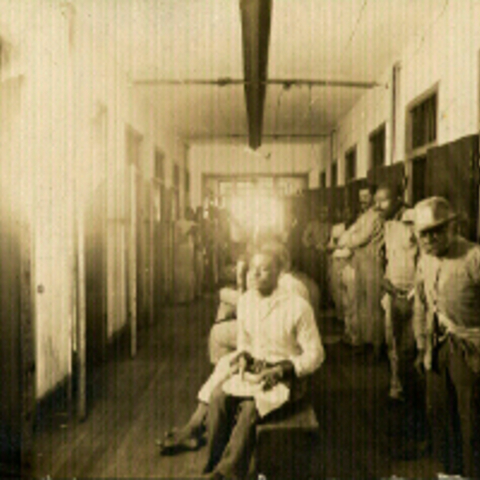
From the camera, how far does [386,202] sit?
3.79 m

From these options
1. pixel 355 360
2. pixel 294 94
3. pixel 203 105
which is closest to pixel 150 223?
pixel 203 105

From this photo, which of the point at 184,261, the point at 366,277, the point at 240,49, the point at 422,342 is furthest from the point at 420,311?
the point at 184,261

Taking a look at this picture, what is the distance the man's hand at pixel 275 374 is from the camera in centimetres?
247

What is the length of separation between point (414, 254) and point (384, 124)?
215 cm

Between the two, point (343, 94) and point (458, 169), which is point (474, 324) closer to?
point (458, 169)

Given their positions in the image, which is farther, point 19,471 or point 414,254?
point 414,254

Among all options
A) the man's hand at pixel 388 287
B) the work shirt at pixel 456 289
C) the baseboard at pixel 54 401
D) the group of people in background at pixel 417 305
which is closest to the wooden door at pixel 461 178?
the group of people in background at pixel 417 305

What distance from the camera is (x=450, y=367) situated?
249 cm

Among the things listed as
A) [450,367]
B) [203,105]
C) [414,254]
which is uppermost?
[203,105]

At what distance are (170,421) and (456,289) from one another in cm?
194

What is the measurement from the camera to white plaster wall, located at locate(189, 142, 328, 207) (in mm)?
3865

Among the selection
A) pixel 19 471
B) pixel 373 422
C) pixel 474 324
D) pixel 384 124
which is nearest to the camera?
pixel 474 324

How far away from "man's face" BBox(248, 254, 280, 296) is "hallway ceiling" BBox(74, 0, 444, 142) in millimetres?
1563

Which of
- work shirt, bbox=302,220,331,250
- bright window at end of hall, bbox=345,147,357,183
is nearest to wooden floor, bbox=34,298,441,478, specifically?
work shirt, bbox=302,220,331,250
